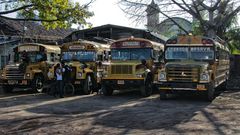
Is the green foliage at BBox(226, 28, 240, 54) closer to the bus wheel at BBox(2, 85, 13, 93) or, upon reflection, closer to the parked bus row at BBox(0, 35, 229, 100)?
the parked bus row at BBox(0, 35, 229, 100)

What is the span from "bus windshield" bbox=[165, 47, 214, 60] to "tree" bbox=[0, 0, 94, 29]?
21.4 feet

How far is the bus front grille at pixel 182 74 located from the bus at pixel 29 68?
7.72 metres

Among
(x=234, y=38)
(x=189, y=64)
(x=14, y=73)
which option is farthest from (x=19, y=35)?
(x=189, y=64)

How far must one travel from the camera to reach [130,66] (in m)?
18.3

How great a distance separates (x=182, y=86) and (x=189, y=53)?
191 cm

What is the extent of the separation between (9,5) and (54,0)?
2347 millimetres

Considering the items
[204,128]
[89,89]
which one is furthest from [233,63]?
[204,128]

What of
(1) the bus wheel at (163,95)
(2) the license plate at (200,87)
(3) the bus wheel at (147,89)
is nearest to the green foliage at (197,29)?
(3) the bus wheel at (147,89)

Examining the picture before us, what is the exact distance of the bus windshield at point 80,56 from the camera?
20.5m

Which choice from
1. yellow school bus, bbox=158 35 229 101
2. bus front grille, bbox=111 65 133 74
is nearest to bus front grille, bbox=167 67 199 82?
yellow school bus, bbox=158 35 229 101

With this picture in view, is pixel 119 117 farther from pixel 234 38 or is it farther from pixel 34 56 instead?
pixel 234 38

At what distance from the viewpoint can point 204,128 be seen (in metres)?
10.4

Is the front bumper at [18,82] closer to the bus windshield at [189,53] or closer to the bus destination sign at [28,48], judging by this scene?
the bus destination sign at [28,48]

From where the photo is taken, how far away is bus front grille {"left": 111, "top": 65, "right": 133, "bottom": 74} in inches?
722
